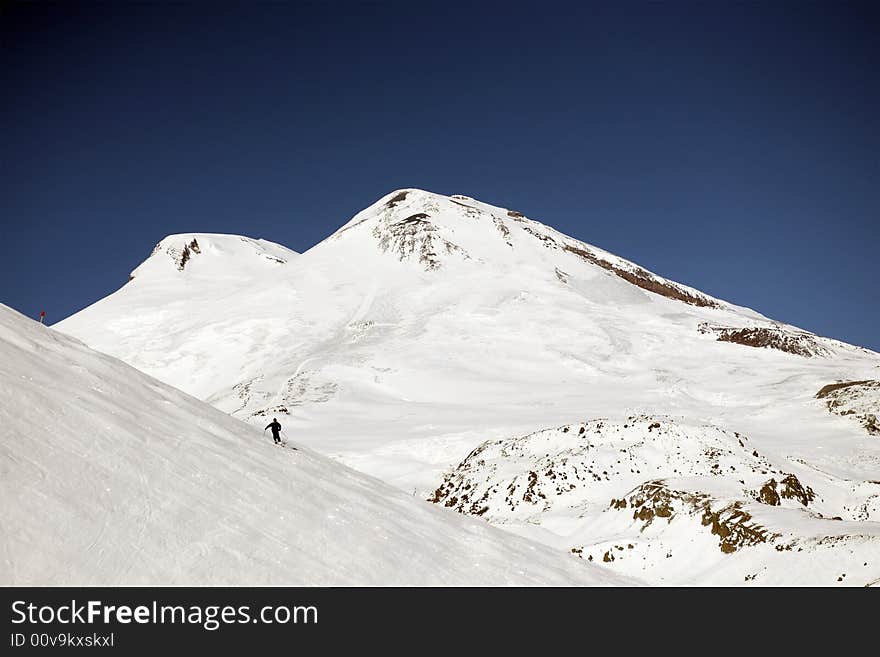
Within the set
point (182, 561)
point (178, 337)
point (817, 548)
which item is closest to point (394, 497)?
point (182, 561)

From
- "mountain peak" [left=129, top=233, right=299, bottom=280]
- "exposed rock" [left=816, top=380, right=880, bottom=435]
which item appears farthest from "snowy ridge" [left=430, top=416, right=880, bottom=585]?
"mountain peak" [left=129, top=233, right=299, bottom=280]

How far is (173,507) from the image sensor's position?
8.18 metres

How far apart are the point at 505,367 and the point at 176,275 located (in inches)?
2969

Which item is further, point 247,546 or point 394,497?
point 394,497

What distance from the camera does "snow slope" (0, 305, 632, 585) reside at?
22.7 feet

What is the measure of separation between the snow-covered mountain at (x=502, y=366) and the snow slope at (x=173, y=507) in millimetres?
8064

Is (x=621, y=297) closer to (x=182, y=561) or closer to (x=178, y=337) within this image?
(x=178, y=337)

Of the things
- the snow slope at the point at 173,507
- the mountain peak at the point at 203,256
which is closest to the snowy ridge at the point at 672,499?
the snow slope at the point at 173,507

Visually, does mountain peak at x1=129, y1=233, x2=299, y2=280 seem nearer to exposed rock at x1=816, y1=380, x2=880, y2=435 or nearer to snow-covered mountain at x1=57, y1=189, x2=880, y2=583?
snow-covered mountain at x1=57, y1=189, x2=880, y2=583

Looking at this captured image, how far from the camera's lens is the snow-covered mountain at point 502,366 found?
2459 cm

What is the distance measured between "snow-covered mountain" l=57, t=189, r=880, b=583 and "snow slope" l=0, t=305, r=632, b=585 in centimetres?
806

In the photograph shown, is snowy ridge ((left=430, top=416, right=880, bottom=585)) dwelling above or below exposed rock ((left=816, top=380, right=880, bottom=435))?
below

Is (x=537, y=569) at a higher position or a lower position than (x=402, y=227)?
lower

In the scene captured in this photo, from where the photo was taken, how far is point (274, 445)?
13.3m
